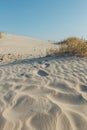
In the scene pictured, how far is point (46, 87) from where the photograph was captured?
4.72 meters

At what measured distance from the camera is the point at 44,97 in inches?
161

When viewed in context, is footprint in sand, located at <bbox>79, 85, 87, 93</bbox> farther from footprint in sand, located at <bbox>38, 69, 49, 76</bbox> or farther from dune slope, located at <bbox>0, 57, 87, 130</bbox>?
footprint in sand, located at <bbox>38, 69, 49, 76</bbox>

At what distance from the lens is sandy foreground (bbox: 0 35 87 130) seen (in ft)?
10.4

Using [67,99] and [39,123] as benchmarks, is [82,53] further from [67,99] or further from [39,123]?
[39,123]

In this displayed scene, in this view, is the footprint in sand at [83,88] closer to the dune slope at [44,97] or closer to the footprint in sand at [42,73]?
the dune slope at [44,97]

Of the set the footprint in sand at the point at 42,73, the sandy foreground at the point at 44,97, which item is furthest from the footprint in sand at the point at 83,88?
the footprint in sand at the point at 42,73

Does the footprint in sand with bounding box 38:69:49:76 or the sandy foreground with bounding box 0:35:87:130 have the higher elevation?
the sandy foreground with bounding box 0:35:87:130

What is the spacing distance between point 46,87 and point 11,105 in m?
1.03

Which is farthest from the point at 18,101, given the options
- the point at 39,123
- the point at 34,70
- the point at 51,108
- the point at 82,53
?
the point at 82,53

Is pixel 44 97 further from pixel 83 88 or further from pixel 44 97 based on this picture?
pixel 83 88

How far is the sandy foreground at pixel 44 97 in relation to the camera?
3164mm

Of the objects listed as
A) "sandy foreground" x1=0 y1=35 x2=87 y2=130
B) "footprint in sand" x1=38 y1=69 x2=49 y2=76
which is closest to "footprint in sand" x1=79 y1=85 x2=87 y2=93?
"sandy foreground" x1=0 y1=35 x2=87 y2=130

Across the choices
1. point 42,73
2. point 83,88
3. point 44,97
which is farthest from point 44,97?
point 42,73

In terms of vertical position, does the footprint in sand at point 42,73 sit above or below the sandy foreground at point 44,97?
below
